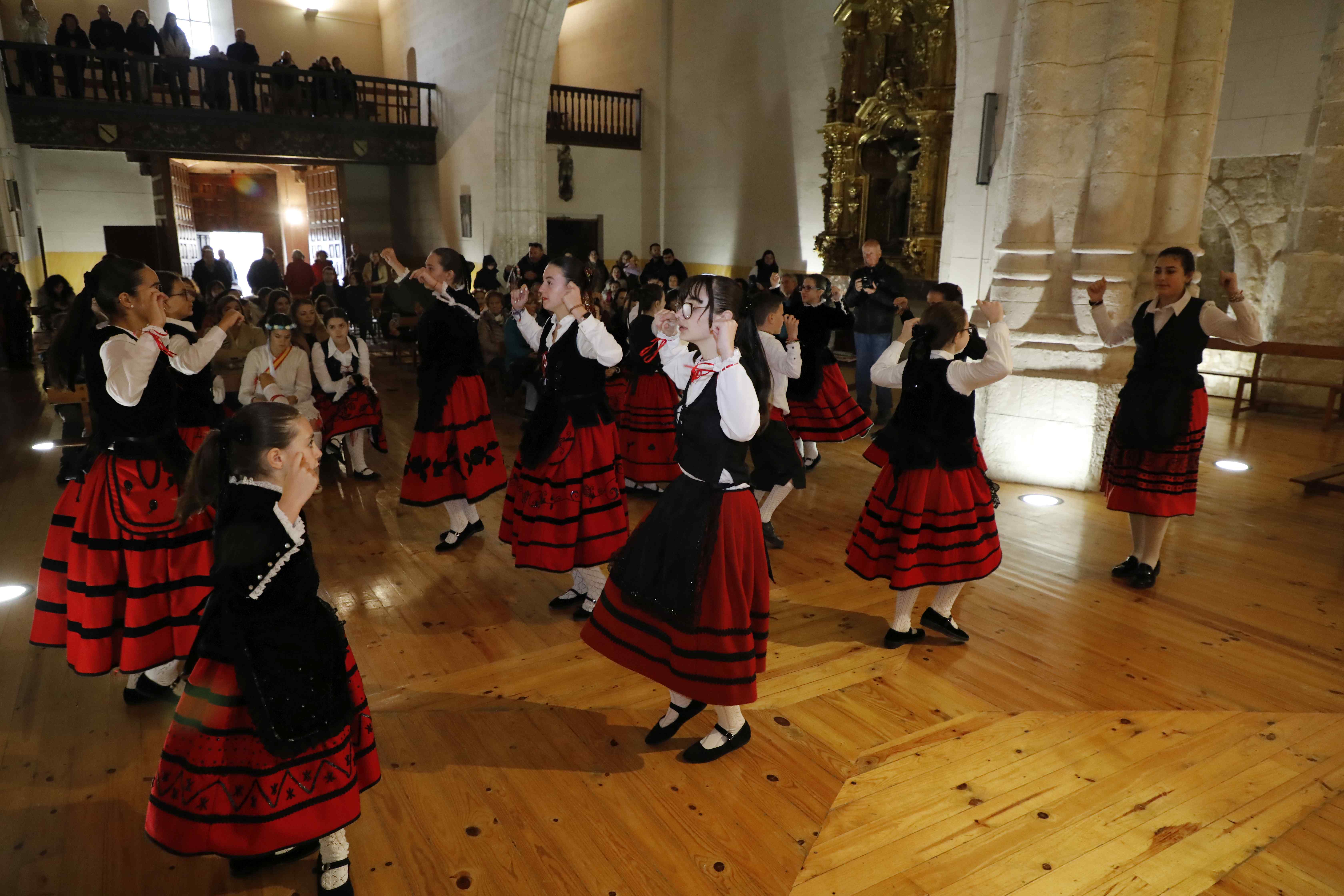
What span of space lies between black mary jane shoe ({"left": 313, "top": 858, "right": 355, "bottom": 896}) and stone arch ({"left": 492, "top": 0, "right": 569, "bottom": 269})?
1115 centimetres

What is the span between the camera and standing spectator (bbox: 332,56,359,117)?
45.1 ft

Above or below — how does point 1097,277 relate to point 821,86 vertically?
below

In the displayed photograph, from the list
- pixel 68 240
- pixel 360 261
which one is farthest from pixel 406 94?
pixel 68 240

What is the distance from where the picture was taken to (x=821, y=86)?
1225 cm

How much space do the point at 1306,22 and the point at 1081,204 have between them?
4.30 metres

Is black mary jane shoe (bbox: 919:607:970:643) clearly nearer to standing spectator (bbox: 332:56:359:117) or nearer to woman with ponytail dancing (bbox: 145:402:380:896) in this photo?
woman with ponytail dancing (bbox: 145:402:380:896)

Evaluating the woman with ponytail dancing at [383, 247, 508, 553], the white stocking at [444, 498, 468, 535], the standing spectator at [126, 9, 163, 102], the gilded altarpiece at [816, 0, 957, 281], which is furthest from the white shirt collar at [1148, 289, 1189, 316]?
the standing spectator at [126, 9, 163, 102]

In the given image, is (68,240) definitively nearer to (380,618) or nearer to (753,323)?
(380,618)

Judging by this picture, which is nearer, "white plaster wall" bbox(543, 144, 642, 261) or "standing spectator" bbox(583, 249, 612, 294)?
"standing spectator" bbox(583, 249, 612, 294)

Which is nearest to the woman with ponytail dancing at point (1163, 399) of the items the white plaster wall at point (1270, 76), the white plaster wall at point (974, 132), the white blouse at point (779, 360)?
the white blouse at point (779, 360)

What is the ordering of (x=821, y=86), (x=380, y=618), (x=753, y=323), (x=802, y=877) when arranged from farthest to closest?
1. (x=821, y=86)
2. (x=380, y=618)
3. (x=753, y=323)
4. (x=802, y=877)

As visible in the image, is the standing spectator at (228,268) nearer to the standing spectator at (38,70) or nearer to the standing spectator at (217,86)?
the standing spectator at (217,86)

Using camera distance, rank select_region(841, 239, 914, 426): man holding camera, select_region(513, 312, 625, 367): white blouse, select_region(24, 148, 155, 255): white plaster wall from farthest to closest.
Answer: select_region(24, 148, 155, 255): white plaster wall < select_region(841, 239, 914, 426): man holding camera < select_region(513, 312, 625, 367): white blouse

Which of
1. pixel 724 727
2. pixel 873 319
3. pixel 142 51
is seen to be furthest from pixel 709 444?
pixel 142 51
